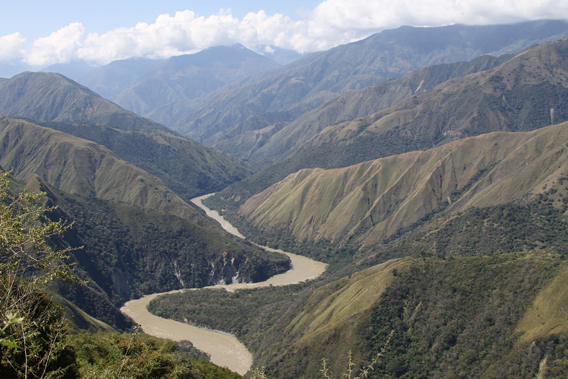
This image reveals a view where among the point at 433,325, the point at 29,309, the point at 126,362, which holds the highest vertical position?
the point at 29,309

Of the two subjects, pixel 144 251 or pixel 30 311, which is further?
pixel 144 251

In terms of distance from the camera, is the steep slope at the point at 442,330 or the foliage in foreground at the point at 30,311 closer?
the foliage in foreground at the point at 30,311

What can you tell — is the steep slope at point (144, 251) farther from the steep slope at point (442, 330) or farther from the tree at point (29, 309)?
the tree at point (29, 309)

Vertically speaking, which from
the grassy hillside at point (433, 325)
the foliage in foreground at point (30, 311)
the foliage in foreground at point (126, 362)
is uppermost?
the foliage in foreground at point (30, 311)

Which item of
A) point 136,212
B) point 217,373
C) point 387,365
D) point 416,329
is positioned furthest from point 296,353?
point 136,212

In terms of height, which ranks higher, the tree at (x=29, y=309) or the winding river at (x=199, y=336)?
the tree at (x=29, y=309)

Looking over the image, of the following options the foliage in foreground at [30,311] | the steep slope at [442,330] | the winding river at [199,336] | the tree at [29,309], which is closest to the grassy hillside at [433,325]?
the steep slope at [442,330]

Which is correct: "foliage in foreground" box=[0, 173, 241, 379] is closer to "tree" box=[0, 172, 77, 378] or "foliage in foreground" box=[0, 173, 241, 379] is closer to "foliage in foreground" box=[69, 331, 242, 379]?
"tree" box=[0, 172, 77, 378]

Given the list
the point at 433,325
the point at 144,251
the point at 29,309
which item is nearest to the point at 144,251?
the point at 144,251

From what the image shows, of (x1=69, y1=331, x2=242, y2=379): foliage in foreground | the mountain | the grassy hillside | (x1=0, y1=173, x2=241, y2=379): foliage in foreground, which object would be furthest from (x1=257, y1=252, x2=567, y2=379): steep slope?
the mountain

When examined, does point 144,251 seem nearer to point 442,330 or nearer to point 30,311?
point 442,330

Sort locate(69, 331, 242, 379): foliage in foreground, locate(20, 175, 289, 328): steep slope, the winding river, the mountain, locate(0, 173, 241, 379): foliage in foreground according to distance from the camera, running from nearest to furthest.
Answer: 1. locate(0, 173, 241, 379): foliage in foreground
2. locate(69, 331, 242, 379): foliage in foreground
3. the winding river
4. locate(20, 175, 289, 328): steep slope
5. the mountain

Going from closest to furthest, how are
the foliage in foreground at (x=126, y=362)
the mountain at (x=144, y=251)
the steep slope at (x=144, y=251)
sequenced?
the foliage in foreground at (x=126, y=362) < the steep slope at (x=144, y=251) < the mountain at (x=144, y=251)

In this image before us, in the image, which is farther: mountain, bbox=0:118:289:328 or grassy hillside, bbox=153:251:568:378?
mountain, bbox=0:118:289:328
